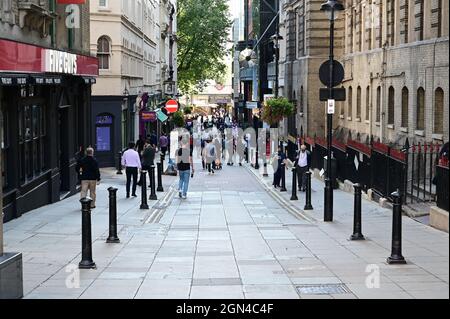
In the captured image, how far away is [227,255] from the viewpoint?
12383 millimetres

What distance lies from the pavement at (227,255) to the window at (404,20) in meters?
9.53

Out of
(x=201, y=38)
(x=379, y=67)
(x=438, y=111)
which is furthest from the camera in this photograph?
(x=201, y=38)

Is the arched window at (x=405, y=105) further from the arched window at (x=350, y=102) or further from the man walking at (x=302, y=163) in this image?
the arched window at (x=350, y=102)

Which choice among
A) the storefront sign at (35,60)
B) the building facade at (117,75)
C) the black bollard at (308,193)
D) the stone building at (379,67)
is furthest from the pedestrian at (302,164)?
the building facade at (117,75)

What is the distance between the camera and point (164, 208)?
70.5ft

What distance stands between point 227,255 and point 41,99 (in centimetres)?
Answer: 1034

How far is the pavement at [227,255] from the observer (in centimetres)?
941

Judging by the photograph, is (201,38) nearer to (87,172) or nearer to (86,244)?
(87,172)

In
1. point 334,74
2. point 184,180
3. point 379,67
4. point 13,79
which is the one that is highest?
point 379,67

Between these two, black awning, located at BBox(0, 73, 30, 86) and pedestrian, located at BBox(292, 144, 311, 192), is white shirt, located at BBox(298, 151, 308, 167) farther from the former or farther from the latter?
black awning, located at BBox(0, 73, 30, 86)

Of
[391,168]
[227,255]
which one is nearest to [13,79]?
[227,255]

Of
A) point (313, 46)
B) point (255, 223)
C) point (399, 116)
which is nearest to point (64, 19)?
point (255, 223)

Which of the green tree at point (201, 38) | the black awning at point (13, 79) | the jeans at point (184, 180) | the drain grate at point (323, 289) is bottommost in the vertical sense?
the jeans at point (184, 180)
